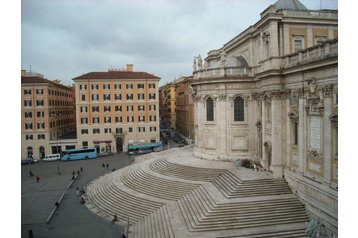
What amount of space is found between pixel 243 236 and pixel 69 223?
14.1 m

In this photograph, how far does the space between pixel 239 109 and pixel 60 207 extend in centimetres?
2044

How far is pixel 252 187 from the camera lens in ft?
79.5

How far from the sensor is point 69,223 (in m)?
24.9

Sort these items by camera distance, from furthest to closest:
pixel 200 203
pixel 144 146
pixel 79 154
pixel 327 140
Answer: pixel 144 146, pixel 79 154, pixel 200 203, pixel 327 140

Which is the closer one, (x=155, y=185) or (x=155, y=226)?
(x=155, y=226)

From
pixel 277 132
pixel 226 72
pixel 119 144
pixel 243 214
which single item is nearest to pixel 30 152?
pixel 119 144

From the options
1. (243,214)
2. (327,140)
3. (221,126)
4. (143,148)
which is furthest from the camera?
(143,148)

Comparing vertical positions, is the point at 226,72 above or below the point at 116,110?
above

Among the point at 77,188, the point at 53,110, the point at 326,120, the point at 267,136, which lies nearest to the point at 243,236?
the point at 326,120

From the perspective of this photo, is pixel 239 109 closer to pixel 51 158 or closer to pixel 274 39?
pixel 274 39

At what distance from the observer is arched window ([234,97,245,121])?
109ft

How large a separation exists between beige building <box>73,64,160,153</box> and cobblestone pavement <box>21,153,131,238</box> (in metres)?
10.6

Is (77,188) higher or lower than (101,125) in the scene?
lower
